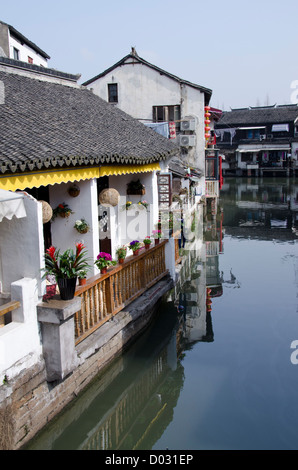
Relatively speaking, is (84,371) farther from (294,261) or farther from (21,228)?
(294,261)

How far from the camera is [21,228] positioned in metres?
6.32

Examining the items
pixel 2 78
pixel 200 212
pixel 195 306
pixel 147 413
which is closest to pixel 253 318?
pixel 195 306

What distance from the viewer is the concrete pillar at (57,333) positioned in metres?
6.24

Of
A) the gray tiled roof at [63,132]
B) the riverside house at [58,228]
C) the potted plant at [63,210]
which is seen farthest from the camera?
the potted plant at [63,210]

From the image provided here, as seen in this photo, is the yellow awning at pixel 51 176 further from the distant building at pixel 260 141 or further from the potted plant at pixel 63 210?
the distant building at pixel 260 141

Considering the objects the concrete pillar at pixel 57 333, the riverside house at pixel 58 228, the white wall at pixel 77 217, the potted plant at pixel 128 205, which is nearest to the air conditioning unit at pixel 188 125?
the riverside house at pixel 58 228

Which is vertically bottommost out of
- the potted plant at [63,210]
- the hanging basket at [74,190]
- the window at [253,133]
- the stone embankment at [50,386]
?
the stone embankment at [50,386]

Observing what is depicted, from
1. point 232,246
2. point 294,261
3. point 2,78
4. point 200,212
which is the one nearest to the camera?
point 2,78

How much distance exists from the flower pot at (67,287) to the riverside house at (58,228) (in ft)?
0.46

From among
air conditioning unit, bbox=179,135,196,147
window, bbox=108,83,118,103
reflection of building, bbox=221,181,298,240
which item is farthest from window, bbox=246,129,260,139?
window, bbox=108,83,118,103

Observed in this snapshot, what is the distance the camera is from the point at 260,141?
5703 centimetres

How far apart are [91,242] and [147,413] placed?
335 cm

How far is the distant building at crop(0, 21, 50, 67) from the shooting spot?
24188mm

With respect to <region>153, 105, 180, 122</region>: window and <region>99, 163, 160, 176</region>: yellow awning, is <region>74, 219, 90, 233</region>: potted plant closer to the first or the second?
<region>99, 163, 160, 176</region>: yellow awning
